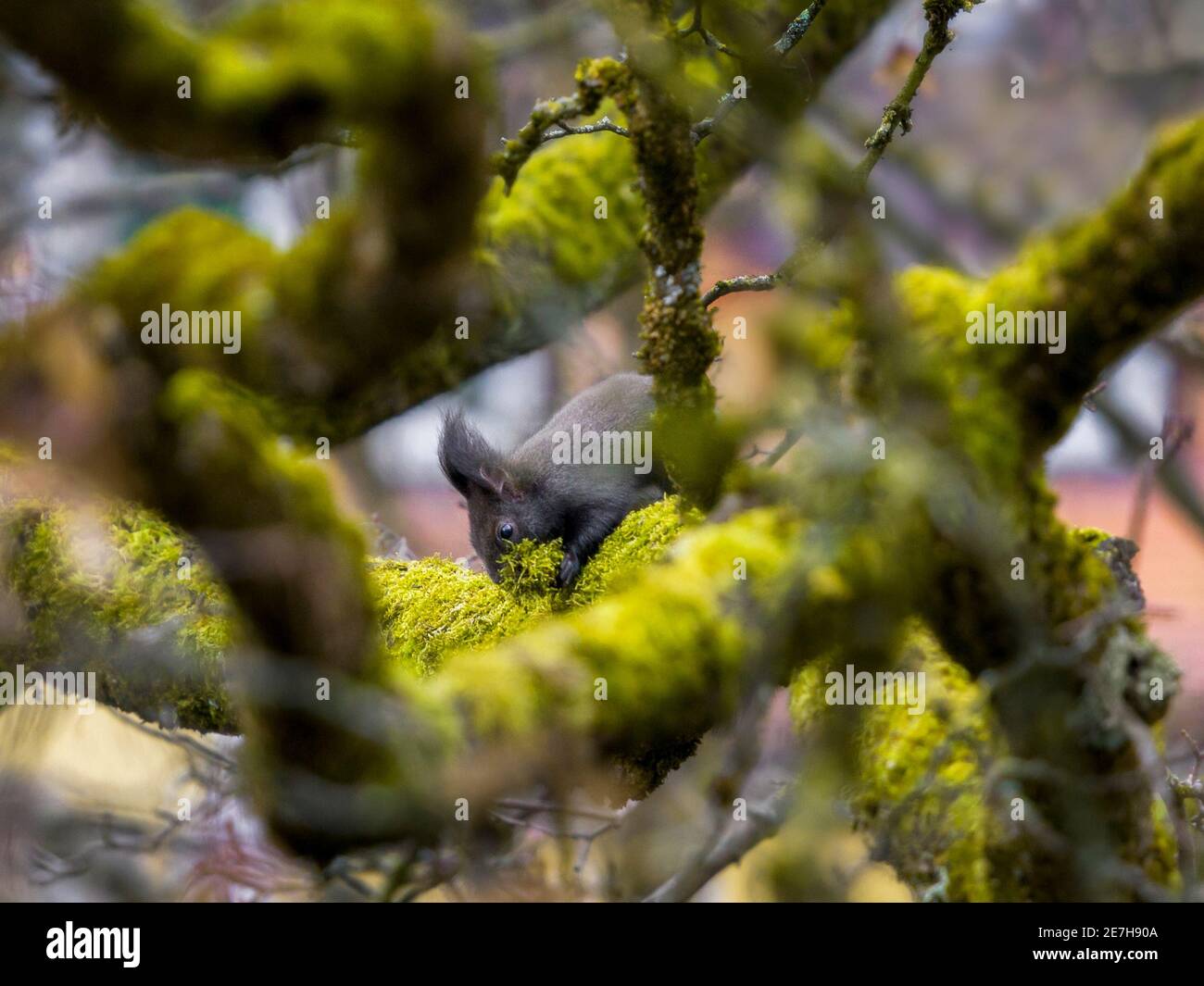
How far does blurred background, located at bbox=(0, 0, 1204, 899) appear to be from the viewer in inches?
151

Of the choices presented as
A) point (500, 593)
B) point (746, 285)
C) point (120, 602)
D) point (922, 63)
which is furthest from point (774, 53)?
point (120, 602)

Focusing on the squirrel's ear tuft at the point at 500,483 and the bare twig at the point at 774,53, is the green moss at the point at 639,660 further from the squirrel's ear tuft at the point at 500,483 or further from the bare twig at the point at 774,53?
the squirrel's ear tuft at the point at 500,483

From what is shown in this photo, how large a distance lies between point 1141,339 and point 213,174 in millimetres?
5760

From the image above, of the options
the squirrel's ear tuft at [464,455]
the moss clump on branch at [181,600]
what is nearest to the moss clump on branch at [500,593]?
the moss clump on branch at [181,600]

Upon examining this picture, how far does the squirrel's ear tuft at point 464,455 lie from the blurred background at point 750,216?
0.50ft

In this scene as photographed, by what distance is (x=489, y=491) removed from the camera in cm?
594

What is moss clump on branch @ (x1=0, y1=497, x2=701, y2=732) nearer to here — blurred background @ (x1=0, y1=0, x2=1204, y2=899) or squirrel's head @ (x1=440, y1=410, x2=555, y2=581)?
blurred background @ (x1=0, y1=0, x2=1204, y2=899)

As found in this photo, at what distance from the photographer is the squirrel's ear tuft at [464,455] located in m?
5.85

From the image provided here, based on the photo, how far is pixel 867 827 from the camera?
3.42m

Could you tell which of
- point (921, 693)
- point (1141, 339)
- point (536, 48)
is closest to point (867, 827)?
point (921, 693)

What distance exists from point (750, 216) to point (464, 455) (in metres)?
4.31

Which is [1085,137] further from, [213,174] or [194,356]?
[194,356]

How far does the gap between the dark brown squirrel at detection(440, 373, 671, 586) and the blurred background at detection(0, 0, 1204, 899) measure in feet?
0.81

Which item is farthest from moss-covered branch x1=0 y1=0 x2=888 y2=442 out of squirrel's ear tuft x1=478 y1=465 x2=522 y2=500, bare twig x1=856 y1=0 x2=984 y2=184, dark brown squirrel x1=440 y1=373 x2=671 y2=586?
squirrel's ear tuft x1=478 y1=465 x2=522 y2=500
